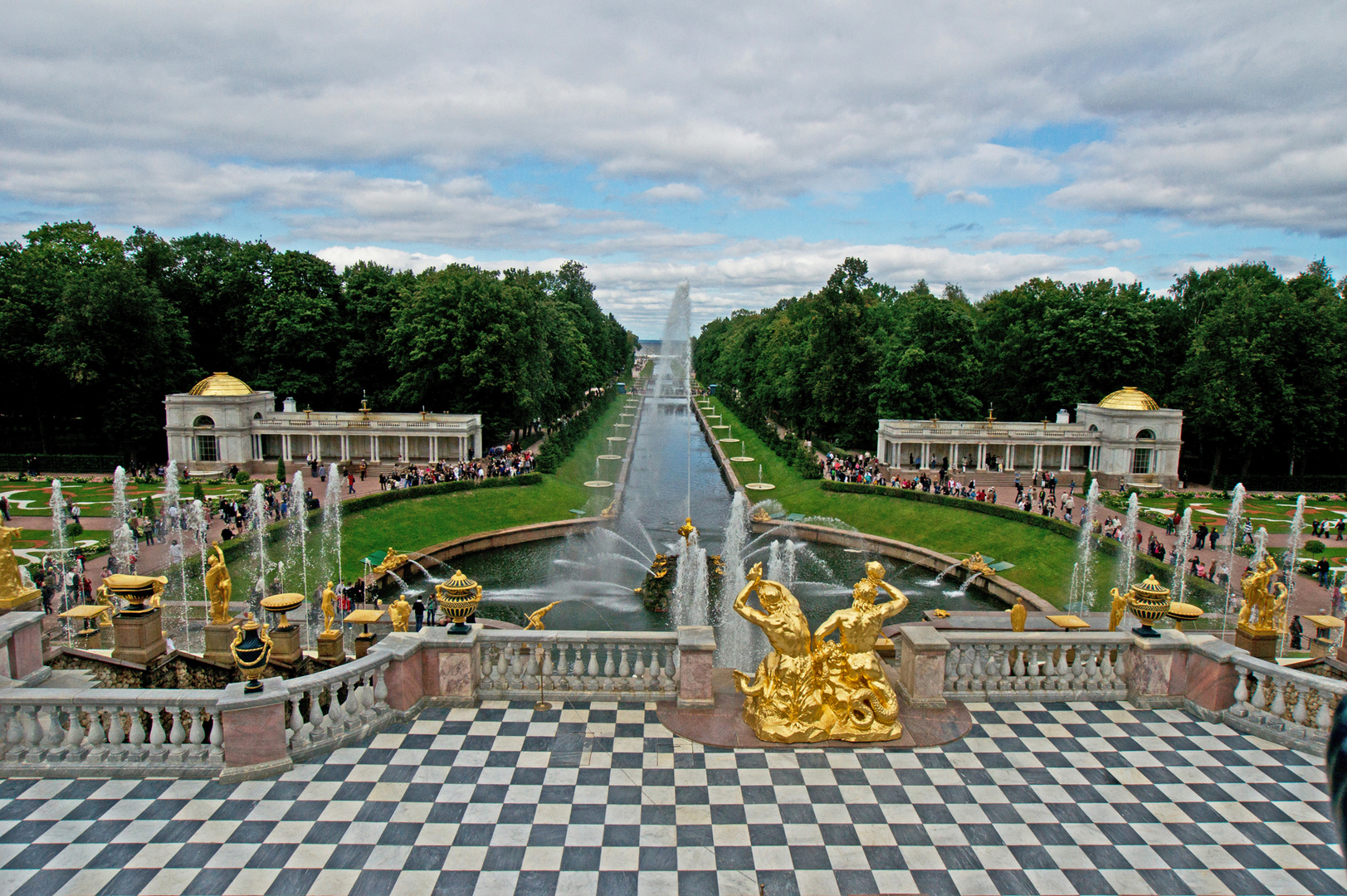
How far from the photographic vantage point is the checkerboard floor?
8.36m

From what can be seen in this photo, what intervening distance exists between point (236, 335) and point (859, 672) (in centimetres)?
6337

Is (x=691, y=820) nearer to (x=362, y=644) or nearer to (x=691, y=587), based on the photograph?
(x=362, y=644)

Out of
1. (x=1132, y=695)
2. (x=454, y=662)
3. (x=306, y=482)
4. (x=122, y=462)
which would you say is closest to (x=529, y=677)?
(x=454, y=662)

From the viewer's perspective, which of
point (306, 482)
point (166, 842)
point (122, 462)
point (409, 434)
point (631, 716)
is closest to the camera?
point (166, 842)

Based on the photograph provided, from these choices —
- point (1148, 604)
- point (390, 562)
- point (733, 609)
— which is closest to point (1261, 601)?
point (1148, 604)

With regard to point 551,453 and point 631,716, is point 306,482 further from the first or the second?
point 631,716

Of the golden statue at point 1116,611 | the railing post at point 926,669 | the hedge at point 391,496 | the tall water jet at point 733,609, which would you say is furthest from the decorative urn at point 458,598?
the hedge at point 391,496

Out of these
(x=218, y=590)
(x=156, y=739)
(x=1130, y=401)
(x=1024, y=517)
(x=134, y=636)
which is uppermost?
(x=1130, y=401)

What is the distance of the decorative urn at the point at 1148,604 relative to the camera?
42.1 feet

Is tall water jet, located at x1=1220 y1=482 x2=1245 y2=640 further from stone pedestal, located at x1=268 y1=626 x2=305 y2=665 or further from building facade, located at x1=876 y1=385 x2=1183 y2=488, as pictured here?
stone pedestal, located at x1=268 y1=626 x2=305 y2=665

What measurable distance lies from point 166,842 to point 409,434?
48133 millimetres

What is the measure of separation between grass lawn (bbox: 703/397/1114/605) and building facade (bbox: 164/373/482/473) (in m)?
21.4

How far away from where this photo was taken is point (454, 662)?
12.2 m

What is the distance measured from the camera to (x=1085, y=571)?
106ft
